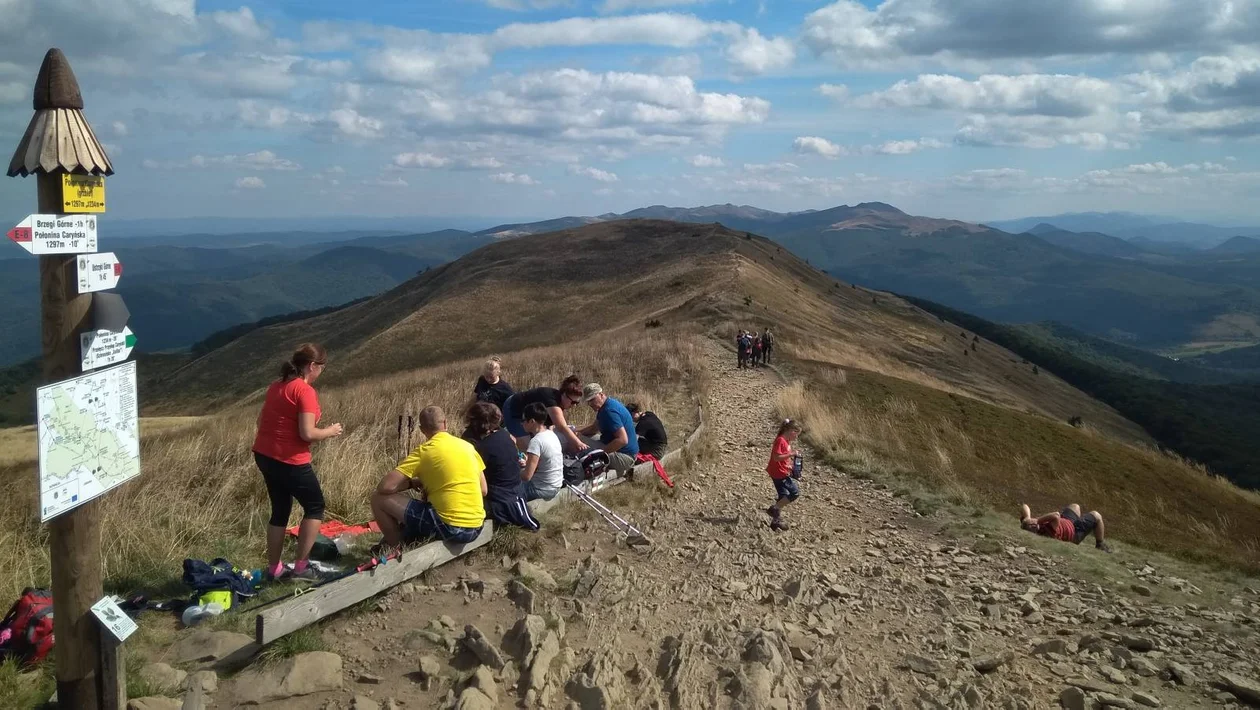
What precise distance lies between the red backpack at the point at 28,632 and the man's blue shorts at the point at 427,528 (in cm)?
238

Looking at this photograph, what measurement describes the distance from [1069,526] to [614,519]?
6213 millimetres

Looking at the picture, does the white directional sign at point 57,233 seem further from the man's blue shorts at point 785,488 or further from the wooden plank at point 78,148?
the man's blue shorts at point 785,488

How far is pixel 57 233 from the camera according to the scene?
3.79 meters

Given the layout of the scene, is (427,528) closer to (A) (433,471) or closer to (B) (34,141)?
(A) (433,471)

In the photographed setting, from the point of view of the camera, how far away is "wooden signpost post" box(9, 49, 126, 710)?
3818 millimetres

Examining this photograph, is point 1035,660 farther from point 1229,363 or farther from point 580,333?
point 1229,363

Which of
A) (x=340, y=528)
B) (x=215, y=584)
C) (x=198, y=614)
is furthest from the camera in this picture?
(x=340, y=528)

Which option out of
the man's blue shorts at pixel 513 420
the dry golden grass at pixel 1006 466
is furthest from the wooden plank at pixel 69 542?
the dry golden grass at pixel 1006 466

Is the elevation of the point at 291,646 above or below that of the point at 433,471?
below

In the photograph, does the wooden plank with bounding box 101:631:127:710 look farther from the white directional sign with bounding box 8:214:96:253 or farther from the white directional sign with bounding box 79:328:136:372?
the white directional sign with bounding box 8:214:96:253

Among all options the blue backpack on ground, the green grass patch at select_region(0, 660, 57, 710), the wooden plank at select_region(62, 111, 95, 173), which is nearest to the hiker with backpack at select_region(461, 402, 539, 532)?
the blue backpack on ground

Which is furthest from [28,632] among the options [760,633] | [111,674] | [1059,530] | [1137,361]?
[1137,361]

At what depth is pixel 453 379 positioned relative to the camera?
19.7m

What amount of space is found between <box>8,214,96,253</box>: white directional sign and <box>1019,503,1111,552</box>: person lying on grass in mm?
10269
